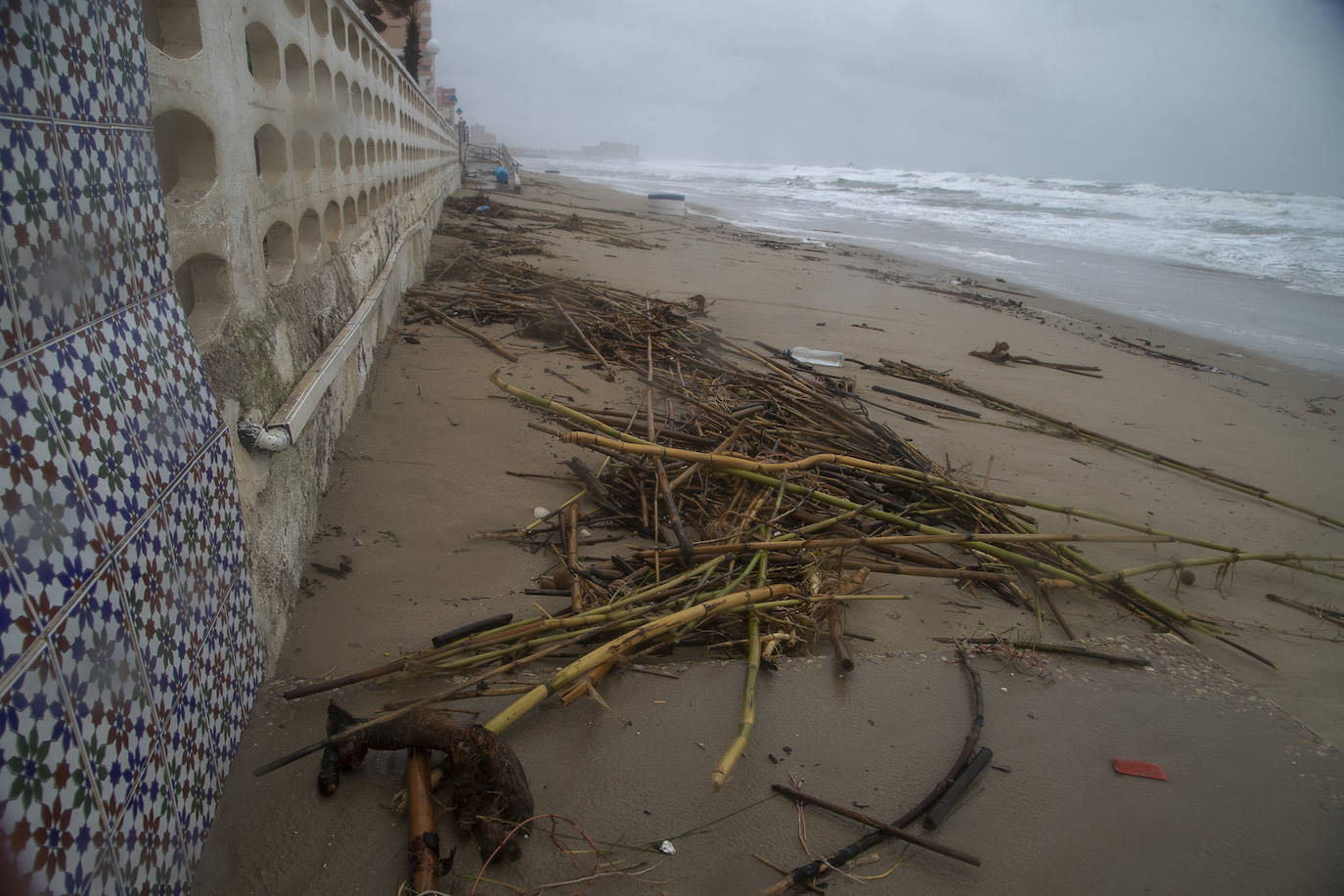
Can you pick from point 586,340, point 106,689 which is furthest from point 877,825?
point 586,340

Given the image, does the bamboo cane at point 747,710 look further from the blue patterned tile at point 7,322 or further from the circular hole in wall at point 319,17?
the circular hole in wall at point 319,17

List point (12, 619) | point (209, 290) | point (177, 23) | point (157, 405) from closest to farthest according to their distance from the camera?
point (12, 619) < point (157, 405) < point (177, 23) < point (209, 290)

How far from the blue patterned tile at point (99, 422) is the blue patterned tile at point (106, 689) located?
119 millimetres

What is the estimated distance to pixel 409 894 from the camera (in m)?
1.48

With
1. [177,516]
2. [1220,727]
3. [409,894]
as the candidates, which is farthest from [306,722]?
[1220,727]

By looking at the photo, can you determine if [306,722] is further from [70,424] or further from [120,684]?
[70,424]

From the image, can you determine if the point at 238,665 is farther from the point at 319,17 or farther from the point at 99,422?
the point at 319,17

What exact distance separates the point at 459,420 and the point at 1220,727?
12.0 feet

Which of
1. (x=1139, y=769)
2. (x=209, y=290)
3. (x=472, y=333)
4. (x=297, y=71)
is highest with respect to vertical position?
(x=297, y=71)

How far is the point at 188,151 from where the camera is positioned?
1946 mm

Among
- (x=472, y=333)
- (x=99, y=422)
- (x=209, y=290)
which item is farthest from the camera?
(x=472, y=333)

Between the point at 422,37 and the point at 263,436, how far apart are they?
2649cm

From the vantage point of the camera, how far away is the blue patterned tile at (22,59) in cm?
97

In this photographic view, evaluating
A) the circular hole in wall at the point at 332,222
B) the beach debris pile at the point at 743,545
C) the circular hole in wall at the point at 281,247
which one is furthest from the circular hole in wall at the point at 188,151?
the circular hole in wall at the point at 332,222
